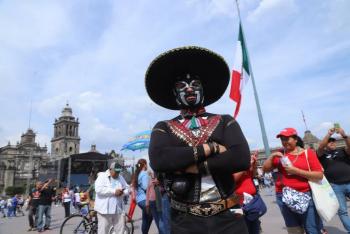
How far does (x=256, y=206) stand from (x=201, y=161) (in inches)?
119

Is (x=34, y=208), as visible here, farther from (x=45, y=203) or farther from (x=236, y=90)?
(x=236, y=90)

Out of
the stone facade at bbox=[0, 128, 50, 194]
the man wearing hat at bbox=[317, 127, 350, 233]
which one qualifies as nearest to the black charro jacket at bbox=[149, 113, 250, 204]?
the man wearing hat at bbox=[317, 127, 350, 233]

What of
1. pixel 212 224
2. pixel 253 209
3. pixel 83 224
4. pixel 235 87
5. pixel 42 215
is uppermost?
pixel 235 87

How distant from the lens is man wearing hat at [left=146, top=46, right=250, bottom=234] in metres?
2.31

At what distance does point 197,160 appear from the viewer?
7.55 ft

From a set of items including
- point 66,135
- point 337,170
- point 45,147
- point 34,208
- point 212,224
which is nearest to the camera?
point 212,224

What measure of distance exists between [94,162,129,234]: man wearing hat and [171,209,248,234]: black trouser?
482cm

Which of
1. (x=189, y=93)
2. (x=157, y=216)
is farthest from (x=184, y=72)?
(x=157, y=216)

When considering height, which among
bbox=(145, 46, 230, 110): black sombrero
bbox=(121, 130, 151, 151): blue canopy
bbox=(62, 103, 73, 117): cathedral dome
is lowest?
bbox=(145, 46, 230, 110): black sombrero

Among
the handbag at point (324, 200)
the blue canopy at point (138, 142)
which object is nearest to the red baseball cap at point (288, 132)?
the handbag at point (324, 200)

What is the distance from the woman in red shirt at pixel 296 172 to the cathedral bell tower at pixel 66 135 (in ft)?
357

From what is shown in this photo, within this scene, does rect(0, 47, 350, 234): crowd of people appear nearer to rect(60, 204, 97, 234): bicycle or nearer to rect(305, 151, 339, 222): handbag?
rect(305, 151, 339, 222): handbag

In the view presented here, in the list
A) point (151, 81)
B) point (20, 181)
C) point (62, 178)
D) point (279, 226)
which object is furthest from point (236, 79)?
point (20, 181)

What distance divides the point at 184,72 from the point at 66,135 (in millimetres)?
112618
